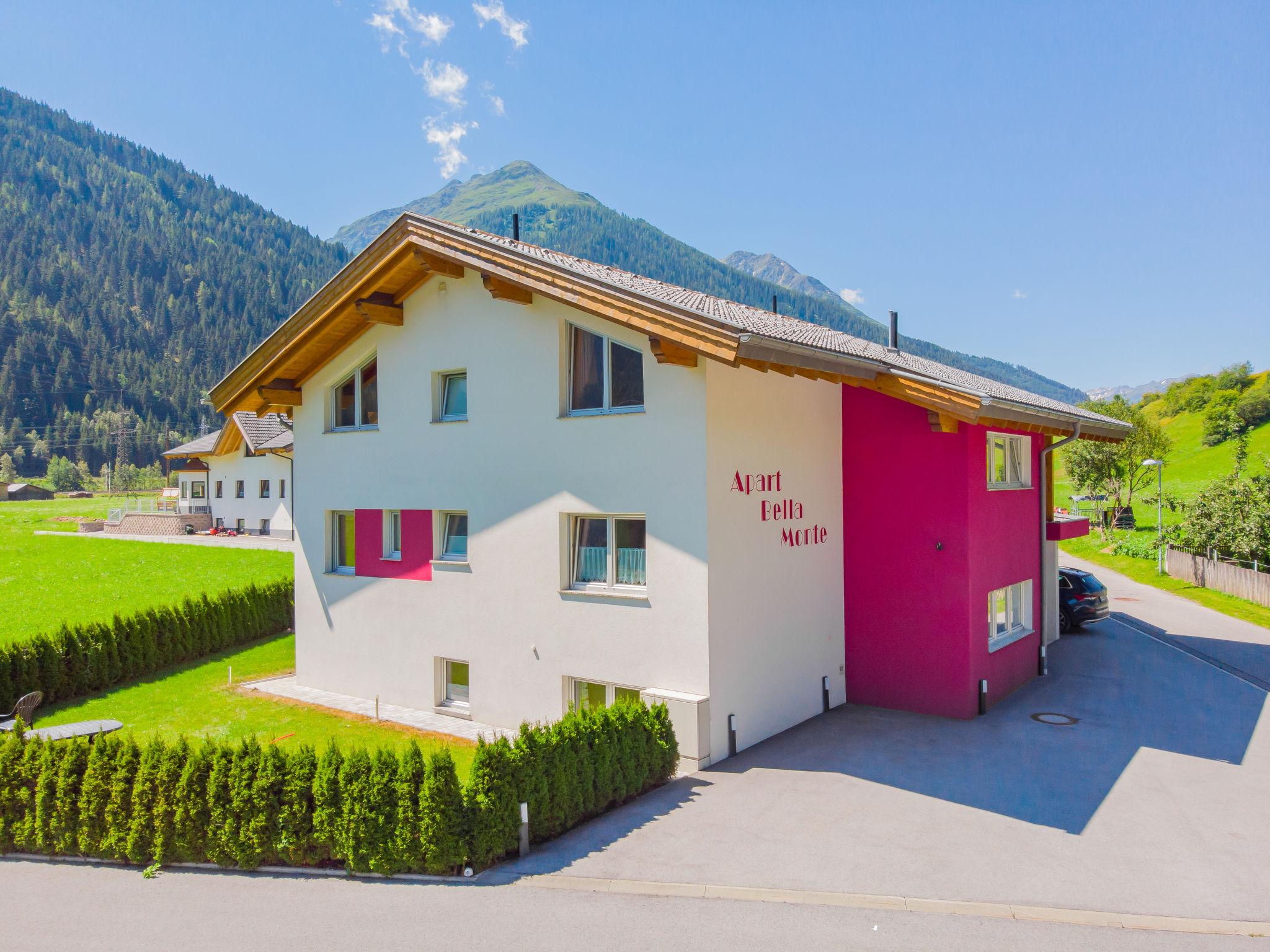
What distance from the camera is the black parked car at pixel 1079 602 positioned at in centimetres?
2119

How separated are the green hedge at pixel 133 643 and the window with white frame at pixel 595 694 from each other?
467 inches

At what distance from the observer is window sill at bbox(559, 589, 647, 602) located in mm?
11688

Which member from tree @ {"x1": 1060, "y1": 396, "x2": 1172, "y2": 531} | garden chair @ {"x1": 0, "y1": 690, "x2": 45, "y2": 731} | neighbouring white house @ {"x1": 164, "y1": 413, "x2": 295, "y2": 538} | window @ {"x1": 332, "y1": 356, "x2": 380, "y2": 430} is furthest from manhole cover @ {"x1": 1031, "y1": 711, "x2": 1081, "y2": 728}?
neighbouring white house @ {"x1": 164, "y1": 413, "x2": 295, "y2": 538}

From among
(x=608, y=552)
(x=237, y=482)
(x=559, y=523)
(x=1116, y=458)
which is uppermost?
(x=1116, y=458)

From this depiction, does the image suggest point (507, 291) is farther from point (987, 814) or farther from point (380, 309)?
point (987, 814)

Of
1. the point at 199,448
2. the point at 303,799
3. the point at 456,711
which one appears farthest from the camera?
the point at 199,448

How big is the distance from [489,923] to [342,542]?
1066cm

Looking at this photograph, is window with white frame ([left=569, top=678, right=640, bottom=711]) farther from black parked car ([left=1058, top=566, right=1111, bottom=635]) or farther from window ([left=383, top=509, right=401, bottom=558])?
black parked car ([left=1058, top=566, right=1111, bottom=635])

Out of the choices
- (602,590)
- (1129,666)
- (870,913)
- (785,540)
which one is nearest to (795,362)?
(785,540)

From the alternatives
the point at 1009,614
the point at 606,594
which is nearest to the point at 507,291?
the point at 606,594

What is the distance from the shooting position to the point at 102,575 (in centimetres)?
3522

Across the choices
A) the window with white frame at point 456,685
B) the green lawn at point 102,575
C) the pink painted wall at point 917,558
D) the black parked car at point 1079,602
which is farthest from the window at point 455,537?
the black parked car at point 1079,602

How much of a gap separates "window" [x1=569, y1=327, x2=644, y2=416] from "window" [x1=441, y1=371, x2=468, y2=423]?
2474 mm

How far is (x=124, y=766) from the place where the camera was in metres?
→ 8.96
